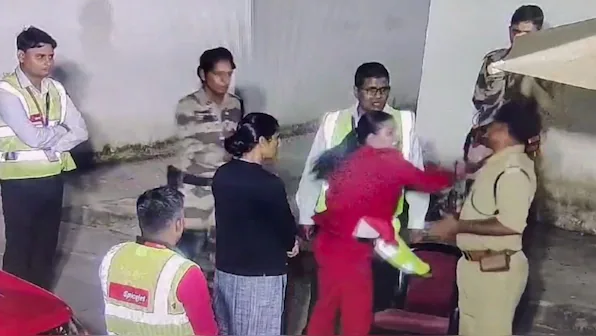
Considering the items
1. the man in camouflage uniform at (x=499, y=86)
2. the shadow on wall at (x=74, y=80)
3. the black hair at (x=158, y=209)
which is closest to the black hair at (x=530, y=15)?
the man in camouflage uniform at (x=499, y=86)

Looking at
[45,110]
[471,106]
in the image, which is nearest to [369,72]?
[471,106]

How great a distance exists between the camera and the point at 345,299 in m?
2.08

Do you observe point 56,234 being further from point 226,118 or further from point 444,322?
point 444,322

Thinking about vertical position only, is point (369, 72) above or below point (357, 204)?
above

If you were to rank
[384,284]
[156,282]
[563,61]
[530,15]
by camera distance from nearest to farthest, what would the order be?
[563,61], [156,282], [530,15], [384,284]

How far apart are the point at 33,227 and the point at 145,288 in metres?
0.39

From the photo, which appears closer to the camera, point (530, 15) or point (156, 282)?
point (156, 282)

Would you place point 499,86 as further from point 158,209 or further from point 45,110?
point 45,110

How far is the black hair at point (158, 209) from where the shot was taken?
189cm

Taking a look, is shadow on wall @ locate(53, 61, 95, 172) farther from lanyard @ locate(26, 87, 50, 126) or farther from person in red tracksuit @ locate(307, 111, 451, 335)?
person in red tracksuit @ locate(307, 111, 451, 335)

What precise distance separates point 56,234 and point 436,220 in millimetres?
789

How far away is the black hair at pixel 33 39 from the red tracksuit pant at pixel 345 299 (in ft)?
2.33

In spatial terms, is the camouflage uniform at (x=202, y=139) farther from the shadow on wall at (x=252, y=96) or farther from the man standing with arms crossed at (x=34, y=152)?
the man standing with arms crossed at (x=34, y=152)

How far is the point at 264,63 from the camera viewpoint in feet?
6.67
